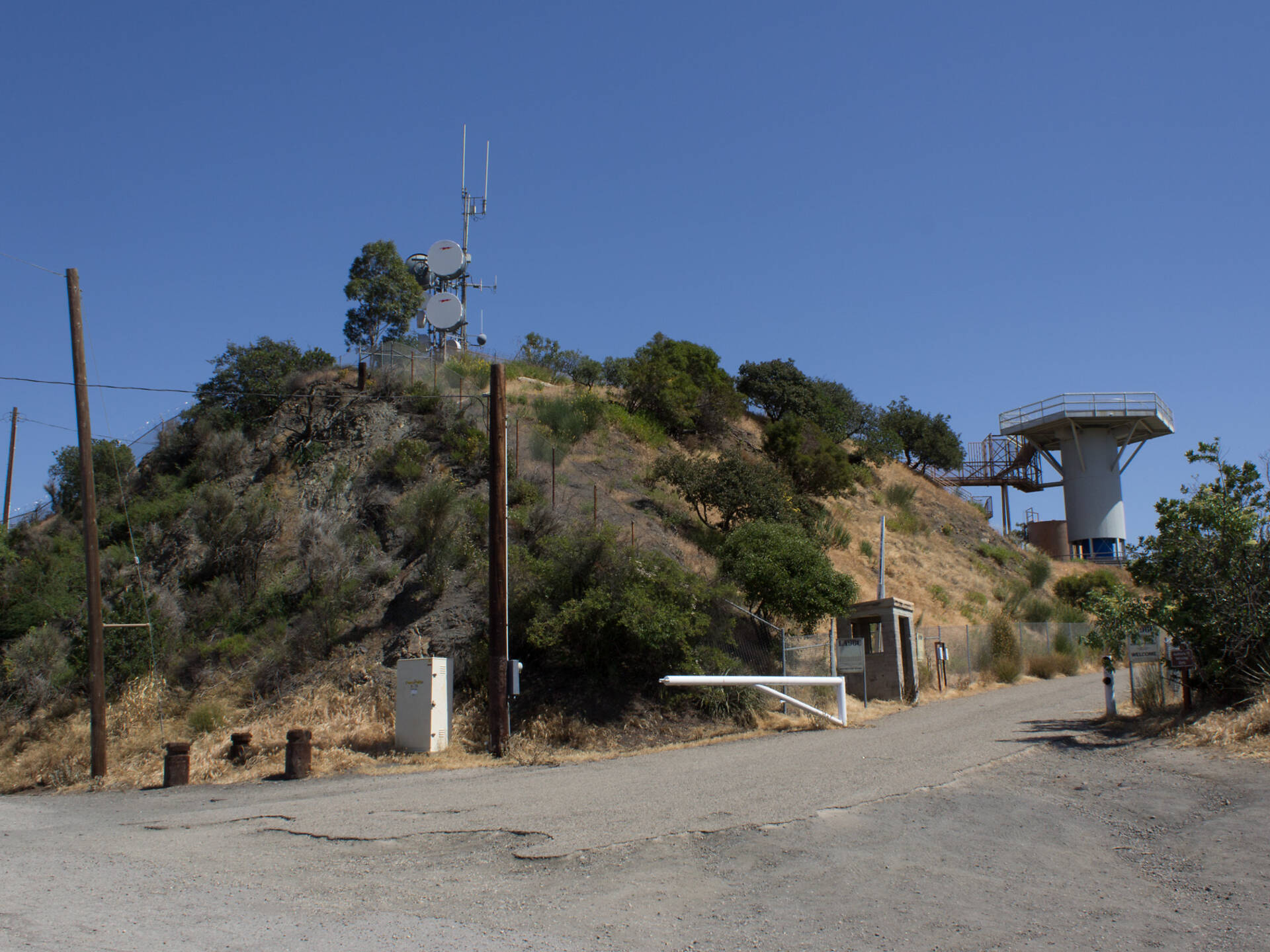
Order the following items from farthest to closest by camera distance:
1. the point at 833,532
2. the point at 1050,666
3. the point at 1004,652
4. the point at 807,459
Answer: the point at 807,459, the point at 833,532, the point at 1050,666, the point at 1004,652

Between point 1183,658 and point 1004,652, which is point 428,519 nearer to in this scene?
point 1004,652

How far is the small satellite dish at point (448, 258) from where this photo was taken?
1246 inches

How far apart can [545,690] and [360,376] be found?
56.3 feet

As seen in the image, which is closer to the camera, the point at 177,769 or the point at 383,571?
the point at 177,769

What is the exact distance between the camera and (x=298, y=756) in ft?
50.9

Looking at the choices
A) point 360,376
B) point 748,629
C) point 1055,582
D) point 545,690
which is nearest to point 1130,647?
point 748,629

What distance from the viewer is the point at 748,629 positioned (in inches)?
819

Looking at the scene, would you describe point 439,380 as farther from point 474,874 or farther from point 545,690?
point 474,874

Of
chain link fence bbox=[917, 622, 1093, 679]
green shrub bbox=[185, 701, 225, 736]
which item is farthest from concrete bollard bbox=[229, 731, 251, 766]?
chain link fence bbox=[917, 622, 1093, 679]

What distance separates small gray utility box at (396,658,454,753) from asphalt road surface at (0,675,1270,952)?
11.3 ft

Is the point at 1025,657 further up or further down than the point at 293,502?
further down

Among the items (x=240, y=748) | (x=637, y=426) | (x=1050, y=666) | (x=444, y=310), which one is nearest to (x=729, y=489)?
(x=637, y=426)

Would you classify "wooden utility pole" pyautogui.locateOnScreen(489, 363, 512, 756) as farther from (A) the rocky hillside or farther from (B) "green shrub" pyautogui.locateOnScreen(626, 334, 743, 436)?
(B) "green shrub" pyautogui.locateOnScreen(626, 334, 743, 436)

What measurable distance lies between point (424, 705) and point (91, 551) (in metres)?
6.94
